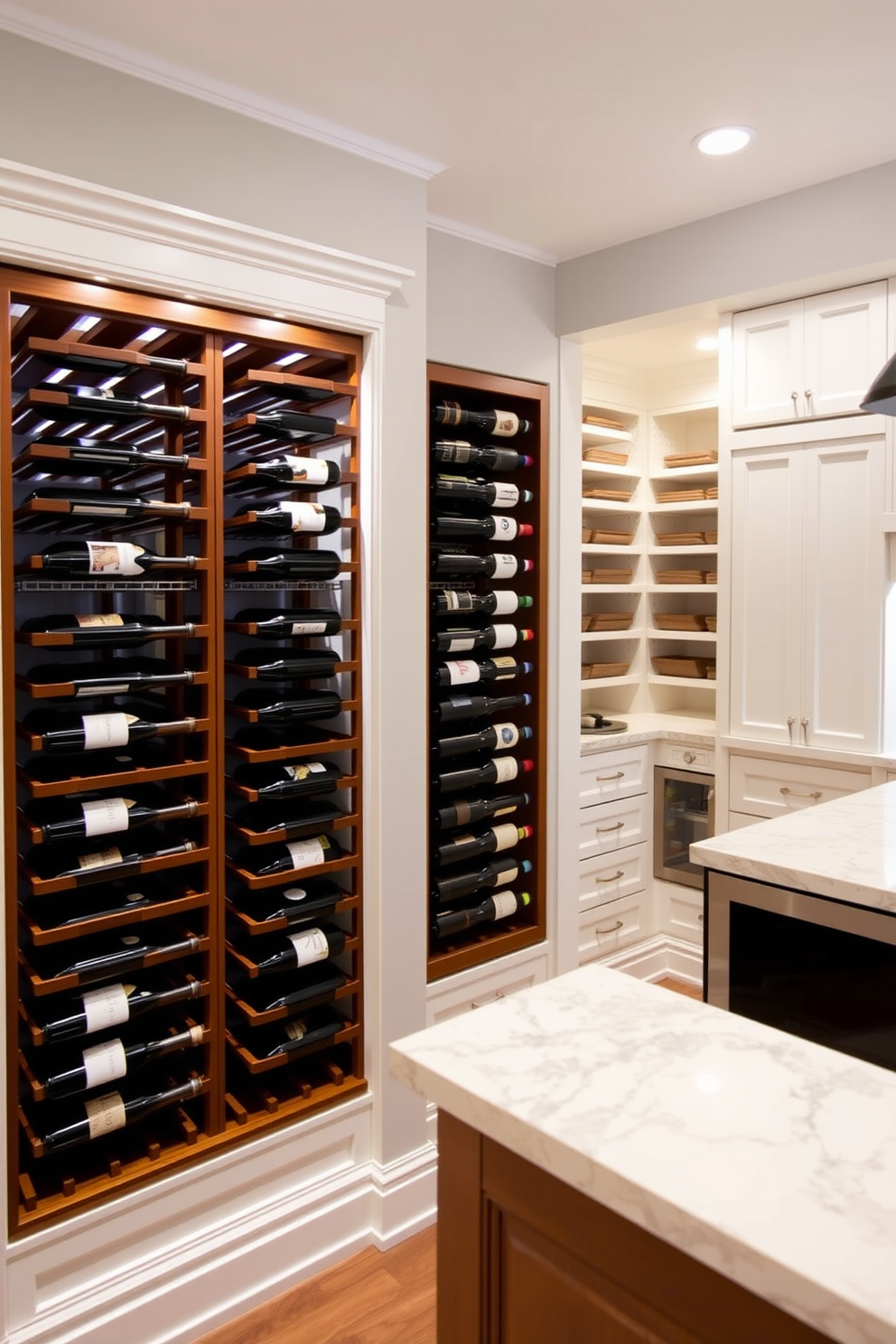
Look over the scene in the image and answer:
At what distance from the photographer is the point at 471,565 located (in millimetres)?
2896

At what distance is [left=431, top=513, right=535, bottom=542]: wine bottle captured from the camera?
2840 mm

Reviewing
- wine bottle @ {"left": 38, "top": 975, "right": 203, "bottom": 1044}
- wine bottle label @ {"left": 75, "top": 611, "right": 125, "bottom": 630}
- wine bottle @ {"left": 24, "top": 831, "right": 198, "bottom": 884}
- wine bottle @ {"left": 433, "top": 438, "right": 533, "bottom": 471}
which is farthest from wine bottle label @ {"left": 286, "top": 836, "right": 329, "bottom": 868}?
wine bottle @ {"left": 433, "top": 438, "right": 533, "bottom": 471}

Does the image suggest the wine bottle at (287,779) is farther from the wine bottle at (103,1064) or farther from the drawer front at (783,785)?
the drawer front at (783,785)

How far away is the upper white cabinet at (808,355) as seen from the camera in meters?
2.82

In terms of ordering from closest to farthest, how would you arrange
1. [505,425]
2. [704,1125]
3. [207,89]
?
1. [704,1125]
2. [207,89]
3. [505,425]

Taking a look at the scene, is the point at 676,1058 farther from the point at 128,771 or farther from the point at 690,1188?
the point at 128,771

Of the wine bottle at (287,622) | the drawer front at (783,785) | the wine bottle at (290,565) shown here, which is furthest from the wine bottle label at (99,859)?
the drawer front at (783,785)

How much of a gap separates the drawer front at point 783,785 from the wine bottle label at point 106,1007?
205 cm

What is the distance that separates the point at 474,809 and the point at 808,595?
1.30 meters

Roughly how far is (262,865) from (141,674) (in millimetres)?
554

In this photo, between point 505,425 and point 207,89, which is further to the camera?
point 505,425

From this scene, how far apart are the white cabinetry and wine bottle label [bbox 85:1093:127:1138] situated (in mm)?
2275

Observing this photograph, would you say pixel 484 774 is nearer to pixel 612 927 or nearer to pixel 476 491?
pixel 476 491

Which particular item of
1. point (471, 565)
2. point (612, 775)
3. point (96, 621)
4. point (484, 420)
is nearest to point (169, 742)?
point (96, 621)
